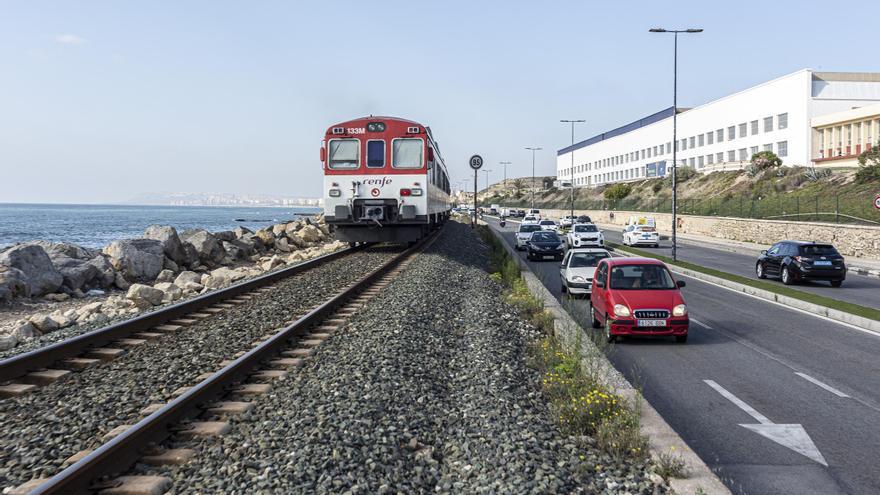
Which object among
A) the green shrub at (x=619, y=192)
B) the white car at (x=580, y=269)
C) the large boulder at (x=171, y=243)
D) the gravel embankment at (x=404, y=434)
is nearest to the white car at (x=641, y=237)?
the white car at (x=580, y=269)

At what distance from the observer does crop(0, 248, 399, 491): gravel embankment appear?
5.88 m

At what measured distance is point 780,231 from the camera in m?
42.2

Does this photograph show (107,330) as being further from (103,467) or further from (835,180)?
(835,180)

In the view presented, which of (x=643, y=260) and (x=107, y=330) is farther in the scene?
(x=643, y=260)

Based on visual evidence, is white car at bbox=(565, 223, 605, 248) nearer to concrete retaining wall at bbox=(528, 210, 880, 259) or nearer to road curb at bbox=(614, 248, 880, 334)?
road curb at bbox=(614, 248, 880, 334)

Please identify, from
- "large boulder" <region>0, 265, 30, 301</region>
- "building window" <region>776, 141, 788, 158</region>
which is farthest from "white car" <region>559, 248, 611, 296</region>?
"building window" <region>776, 141, 788, 158</region>

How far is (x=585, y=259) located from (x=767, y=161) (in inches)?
2071

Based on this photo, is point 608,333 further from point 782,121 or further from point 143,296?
point 782,121

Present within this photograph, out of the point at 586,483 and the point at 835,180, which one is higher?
the point at 835,180

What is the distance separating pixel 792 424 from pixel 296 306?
29.2 feet

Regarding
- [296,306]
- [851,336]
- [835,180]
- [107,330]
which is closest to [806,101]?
[835,180]

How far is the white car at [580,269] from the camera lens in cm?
1809

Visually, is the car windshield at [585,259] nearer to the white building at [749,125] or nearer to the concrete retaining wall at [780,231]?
the concrete retaining wall at [780,231]

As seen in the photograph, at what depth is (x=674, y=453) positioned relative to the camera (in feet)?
19.4
